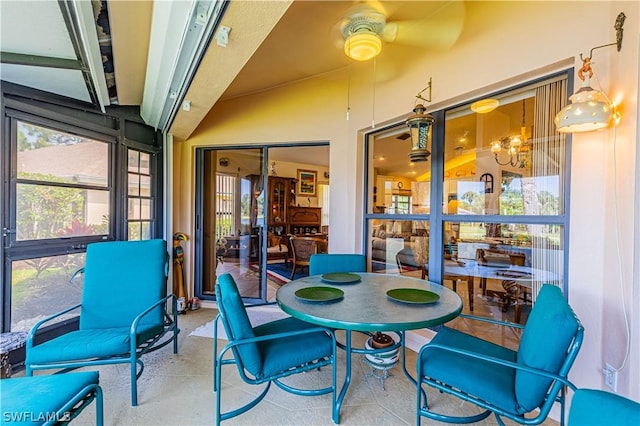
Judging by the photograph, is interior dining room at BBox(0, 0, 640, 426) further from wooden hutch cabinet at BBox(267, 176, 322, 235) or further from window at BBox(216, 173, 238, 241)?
wooden hutch cabinet at BBox(267, 176, 322, 235)

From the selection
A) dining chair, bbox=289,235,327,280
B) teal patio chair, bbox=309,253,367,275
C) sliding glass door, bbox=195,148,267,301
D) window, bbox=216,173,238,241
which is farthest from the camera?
dining chair, bbox=289,235,327,280

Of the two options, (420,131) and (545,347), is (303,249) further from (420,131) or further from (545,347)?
(545,347)

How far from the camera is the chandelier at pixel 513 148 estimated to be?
229cm

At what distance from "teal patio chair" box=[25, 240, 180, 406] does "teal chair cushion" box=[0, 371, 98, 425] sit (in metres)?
0.49

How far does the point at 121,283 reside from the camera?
98.4 inches

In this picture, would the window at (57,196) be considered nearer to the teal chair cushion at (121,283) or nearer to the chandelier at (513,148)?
the teal chair cushion at (121,283)

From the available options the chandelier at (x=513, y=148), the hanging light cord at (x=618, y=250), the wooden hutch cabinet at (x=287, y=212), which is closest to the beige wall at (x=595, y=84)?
the hanging light cord at (x=618, y=250)

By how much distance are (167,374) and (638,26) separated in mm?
3668

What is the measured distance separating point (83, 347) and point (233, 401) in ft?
3.48

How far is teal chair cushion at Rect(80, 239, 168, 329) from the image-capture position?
2.40 metres

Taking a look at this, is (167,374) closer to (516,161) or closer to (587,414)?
(587,414)

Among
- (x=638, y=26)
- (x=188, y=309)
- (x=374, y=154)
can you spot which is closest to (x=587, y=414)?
(x=638, y=26)

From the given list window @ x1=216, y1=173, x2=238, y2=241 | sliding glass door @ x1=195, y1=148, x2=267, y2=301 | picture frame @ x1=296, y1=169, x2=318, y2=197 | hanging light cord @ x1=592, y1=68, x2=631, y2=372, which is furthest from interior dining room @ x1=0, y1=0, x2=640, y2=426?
picture frame @ x1=296, y1=169, x2=318, y2=197
